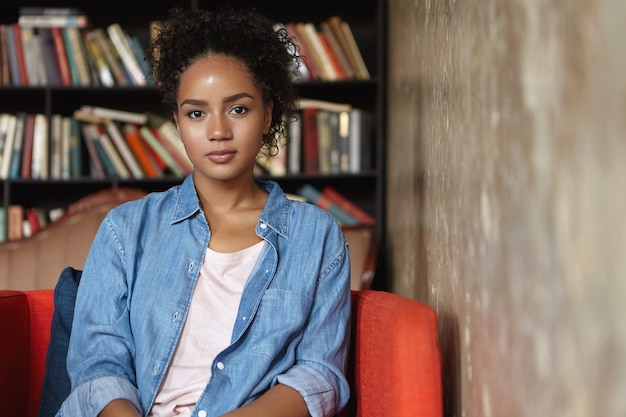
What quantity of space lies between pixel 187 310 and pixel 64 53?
2.18 metres

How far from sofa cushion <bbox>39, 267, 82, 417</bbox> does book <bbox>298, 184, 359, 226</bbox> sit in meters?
1.82

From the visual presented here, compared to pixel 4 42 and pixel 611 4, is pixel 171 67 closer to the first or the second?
pixel 611 4

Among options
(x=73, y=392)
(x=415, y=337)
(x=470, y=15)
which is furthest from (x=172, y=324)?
(x=470, y=15)

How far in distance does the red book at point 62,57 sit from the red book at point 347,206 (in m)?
1.16

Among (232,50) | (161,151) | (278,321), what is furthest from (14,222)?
(278,321)

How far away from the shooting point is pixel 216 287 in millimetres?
1316

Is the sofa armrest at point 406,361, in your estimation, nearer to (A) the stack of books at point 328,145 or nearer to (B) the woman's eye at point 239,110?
(B) the woman's eye at point 239,110

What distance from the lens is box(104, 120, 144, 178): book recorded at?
3141 millimetres

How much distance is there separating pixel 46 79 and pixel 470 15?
243 centimetres

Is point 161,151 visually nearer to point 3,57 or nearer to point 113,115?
point 113,115

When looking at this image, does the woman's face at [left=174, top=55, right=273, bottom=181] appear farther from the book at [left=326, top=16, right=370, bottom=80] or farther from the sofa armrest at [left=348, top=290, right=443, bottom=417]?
the book at [left=326, top=16, right=370, bottom=80]

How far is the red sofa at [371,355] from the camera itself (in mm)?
1036

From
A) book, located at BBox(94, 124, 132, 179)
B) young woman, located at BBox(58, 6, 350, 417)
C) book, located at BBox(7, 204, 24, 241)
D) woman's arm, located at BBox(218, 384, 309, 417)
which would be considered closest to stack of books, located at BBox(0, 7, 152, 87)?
book, located at BBox(94, 124, 132, 179)

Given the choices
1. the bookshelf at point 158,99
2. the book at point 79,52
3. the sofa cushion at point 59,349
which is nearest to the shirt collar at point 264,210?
the sofa cushion at point 59,349
